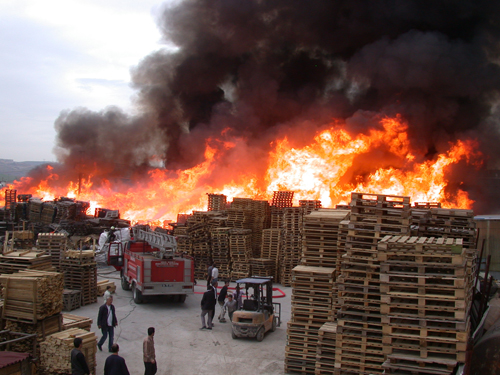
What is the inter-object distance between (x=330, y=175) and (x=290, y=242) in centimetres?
1311

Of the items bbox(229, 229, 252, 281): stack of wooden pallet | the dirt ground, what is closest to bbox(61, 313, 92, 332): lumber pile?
the dirt ground

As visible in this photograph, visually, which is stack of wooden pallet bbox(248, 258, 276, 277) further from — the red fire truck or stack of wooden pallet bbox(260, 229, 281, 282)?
the red fire truck

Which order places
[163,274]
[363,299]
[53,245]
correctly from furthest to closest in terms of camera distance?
[53,245] → [163,274] → [363,299]

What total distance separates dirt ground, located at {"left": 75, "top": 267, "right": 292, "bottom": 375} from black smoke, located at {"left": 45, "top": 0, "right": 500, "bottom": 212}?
862 inches

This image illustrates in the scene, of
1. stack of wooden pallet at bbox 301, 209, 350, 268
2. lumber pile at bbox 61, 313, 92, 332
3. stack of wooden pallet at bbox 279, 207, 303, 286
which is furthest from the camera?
stack of wooden pallet at bbox 279, 207, 303, 286

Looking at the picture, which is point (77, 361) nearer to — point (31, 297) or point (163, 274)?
point (31, 297)

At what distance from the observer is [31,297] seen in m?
9.59

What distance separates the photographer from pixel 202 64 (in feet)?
144

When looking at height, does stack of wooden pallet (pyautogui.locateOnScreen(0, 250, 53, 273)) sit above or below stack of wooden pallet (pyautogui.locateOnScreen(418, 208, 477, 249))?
below

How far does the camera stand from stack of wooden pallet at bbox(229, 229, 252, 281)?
2175 cm

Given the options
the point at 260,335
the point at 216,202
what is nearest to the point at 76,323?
the point at 260,335

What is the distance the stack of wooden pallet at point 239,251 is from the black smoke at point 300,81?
49.0 ft

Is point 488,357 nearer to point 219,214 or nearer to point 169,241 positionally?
point 169,241

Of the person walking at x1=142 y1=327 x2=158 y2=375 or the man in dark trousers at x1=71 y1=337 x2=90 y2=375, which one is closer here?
the man in dark trousers at x1=71 y1=337 x2=90 y2=375
